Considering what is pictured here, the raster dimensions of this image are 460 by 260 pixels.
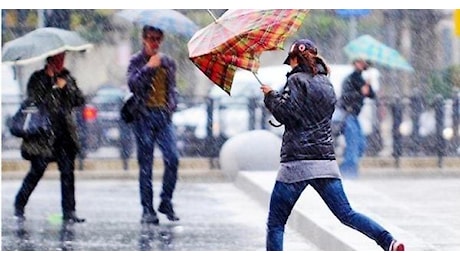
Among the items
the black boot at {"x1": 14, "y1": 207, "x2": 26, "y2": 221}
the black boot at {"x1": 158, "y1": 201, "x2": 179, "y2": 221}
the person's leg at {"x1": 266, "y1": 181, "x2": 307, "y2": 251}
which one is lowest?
the black boot at {"x1": 14, "y1": 207, "x2": 26, "y2": 221}

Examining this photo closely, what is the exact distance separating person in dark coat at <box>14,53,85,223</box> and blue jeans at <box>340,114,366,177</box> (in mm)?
4870

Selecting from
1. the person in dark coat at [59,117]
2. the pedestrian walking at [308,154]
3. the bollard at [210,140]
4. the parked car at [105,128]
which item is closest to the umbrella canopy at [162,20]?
the person in dark coat at [59,117]

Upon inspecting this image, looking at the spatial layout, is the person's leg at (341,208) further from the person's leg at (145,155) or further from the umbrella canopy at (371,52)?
the umbrella canopy at (371,52)

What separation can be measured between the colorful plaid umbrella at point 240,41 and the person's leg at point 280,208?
2.59ft

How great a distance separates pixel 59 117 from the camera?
1201cm

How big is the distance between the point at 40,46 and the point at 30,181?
1153mm

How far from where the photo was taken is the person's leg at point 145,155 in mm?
11922

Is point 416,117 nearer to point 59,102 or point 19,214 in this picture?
point 19,214

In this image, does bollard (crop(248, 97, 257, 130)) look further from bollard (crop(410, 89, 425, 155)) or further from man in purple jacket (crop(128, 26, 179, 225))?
man in purple jacket (crop(128, 26, 179, 225))

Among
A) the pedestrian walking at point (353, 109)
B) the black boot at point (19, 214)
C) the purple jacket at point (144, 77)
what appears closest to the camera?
the purple jacket at point (144, 77)

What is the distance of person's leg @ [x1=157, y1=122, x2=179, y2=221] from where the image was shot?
39.2 ft

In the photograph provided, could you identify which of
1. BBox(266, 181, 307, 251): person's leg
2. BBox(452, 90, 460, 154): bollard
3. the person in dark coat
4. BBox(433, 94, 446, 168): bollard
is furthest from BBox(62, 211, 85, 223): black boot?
BBox(452, 90, 460, 154): bollard

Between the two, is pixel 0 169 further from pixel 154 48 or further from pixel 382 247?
pixel 382 247

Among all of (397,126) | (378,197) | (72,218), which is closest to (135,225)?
(72,218)
